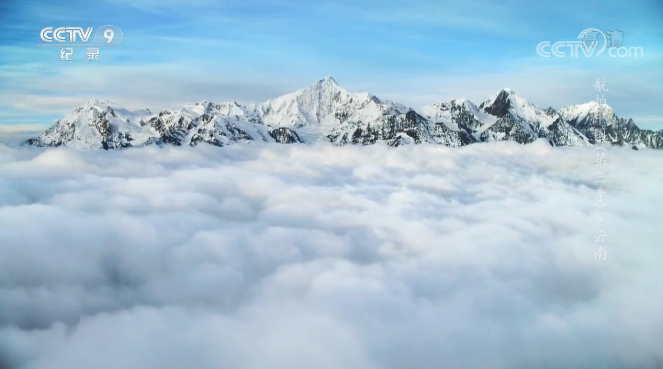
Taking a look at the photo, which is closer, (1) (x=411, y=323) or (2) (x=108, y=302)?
(1) (x=411, y=323)

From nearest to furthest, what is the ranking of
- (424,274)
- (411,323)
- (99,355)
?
(99,355)
(411,323)
(424,274)

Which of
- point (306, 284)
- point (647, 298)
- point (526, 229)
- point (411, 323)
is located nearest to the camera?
point (411, 323)

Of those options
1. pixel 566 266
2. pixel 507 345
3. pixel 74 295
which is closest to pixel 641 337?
pixel 507 345

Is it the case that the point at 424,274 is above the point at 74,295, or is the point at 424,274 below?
above

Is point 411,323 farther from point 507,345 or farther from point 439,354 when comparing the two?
point 507,345

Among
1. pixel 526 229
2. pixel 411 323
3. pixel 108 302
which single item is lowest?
pixel 108 302

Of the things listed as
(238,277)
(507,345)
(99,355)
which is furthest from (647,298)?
(99,355)

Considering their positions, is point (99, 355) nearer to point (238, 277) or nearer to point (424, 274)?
point (238, 277)

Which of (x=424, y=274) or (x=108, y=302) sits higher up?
(x=424, y=274)

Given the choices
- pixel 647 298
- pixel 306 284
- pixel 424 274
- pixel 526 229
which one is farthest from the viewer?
pixel 526 229
